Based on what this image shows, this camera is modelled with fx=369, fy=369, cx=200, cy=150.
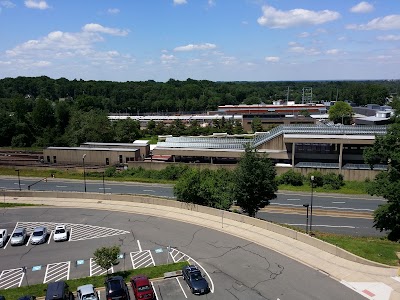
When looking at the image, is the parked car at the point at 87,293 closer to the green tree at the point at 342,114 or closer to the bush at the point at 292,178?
the bush at the point at 292,178

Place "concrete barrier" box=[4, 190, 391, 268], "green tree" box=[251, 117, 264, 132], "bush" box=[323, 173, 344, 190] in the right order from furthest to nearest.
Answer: "green tree" box=[251, 117, 264, 132]
"bush" box=[323, 173, 344, 190]
"concrete barrier" box=[4, 190, 391, 268]

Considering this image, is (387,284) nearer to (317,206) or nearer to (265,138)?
(317,206)

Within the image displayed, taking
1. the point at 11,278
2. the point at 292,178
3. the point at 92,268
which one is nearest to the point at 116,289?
the point at 92,268

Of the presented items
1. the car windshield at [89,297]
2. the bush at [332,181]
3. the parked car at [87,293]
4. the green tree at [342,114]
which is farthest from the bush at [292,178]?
the green tree at [342,114]

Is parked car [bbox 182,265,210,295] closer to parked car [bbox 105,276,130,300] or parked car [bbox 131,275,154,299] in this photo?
parked car [bbox 131,275,154,299]

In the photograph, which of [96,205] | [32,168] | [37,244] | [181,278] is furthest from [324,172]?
[32,168]

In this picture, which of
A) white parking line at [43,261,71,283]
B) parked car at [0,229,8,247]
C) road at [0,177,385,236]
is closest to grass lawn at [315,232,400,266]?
road at [0,177,385,236]
